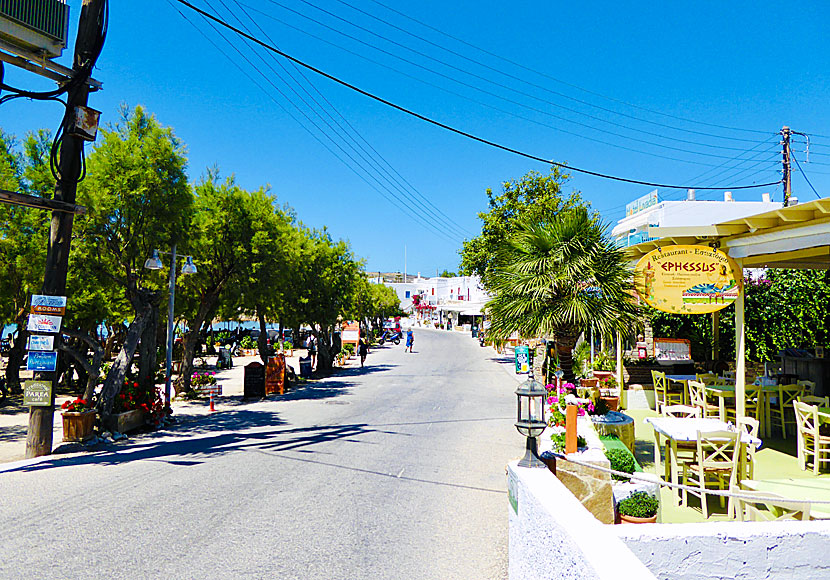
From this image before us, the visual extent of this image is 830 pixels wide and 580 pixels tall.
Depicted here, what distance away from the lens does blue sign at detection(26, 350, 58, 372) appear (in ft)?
34.8

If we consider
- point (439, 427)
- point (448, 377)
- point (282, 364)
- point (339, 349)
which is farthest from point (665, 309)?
point (339, 349)

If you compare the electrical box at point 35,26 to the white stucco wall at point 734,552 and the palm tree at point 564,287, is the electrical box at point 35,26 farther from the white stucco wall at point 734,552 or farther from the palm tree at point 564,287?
the white stucco wall at point 734,552

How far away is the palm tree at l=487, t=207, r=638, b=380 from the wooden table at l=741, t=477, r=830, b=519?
2877 mm

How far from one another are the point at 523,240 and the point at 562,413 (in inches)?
110

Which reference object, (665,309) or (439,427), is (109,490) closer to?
(439,427)

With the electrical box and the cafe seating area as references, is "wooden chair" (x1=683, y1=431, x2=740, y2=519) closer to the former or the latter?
the cafe seating area

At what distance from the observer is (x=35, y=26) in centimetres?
988

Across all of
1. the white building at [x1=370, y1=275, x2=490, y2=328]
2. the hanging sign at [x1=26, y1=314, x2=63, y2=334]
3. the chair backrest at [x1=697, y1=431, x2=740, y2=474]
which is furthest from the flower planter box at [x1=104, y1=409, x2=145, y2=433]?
the white building at [x1=370, y1=275, x2=490, y2=328]

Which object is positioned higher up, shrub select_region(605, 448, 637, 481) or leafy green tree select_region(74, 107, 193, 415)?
leafy green tree select_region(74, 107, 193, 415)

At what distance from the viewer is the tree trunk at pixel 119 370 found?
12.4 meters

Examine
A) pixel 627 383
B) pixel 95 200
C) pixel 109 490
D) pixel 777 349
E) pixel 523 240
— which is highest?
pixel 95 200

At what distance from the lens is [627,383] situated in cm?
1591

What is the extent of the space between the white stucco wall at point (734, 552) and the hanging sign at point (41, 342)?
35.3ft

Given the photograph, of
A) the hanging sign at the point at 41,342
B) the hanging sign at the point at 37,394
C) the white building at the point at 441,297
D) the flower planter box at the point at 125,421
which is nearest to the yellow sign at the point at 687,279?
the hanging sign at the point at 41,342
